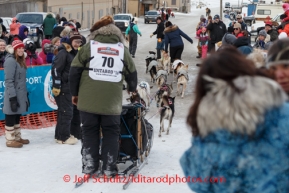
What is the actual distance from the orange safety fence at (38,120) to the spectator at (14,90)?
4.15 feet

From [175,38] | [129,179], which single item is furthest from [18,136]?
[175,38]

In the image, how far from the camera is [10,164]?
20.5 feet

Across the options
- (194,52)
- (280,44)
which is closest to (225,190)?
(280,44)

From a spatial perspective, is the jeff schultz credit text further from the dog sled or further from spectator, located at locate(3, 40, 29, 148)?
spectator, located at locate(3, 40, 29, 148)

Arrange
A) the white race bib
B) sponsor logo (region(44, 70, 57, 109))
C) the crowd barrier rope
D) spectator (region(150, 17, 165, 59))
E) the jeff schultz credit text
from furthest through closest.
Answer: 1. spectator (region(150, 17, 165, 59))
2. sponsor logo (region(44, 70, 57, 109))
3. the crowd barrier rope
4. the jeff schultz credit text
5. the white race bib

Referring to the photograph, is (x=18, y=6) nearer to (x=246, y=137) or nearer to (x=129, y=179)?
(x=129, y=179)

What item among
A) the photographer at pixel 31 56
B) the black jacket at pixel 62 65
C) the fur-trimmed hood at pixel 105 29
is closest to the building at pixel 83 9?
the photographer at pixel 31 56

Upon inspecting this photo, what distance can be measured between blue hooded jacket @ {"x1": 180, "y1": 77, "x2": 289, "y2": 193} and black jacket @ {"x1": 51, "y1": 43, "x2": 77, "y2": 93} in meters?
4.57

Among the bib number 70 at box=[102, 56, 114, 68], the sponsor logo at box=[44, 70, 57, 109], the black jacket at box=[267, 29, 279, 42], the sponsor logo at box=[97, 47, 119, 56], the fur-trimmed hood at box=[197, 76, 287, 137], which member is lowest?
the sponsor logo at box=[44, 70, 57, 109]

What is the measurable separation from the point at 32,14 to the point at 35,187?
820 inches

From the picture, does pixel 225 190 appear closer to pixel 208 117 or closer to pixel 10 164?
pixel 208 117

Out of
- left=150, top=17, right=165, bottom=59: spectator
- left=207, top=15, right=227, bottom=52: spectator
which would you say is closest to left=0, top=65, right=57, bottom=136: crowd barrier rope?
left=207, top=15, right=227, bottom=52: spectator

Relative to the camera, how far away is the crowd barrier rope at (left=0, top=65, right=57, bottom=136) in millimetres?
8578

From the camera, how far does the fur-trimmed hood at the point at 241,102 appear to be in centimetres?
228
